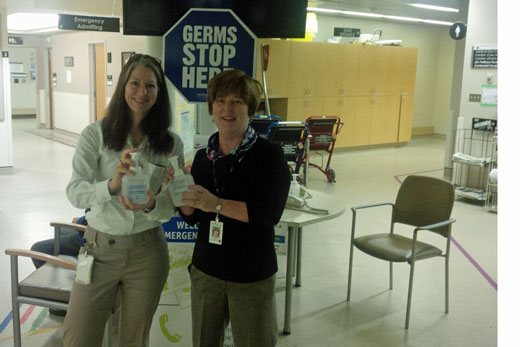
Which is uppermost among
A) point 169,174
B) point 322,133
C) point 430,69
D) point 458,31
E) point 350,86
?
point 458,31

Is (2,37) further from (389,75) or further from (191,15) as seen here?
(389,75)

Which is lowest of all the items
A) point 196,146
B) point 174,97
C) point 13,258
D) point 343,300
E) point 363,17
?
point 343,300

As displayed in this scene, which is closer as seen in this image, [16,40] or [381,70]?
[381,70]

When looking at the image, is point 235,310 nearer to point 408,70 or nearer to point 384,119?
point 384,119

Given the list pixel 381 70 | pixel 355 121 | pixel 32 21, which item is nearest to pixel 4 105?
pixel 32 21

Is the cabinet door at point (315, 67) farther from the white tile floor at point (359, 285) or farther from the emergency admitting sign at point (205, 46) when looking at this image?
the emergency admitting sign at point (205, 46)

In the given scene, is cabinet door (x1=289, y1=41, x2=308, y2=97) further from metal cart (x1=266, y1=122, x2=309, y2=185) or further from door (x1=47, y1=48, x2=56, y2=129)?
door (x1=47, y1=48, x2=56, y2=129)

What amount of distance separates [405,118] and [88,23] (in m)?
7.37

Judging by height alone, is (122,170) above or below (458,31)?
below

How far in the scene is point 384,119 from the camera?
11320 millimetres

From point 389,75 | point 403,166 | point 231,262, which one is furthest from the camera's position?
point 389,75

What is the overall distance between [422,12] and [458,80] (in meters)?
3.61

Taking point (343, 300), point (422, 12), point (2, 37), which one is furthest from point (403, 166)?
point (2, 37)

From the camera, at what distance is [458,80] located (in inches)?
333
